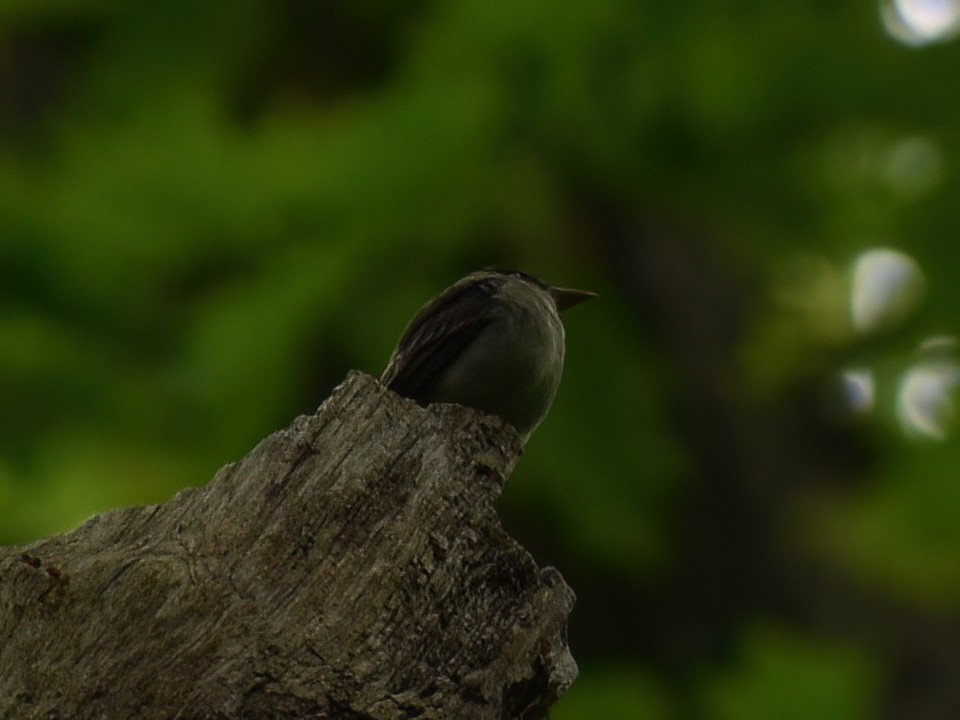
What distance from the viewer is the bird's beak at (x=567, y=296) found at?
203 inches

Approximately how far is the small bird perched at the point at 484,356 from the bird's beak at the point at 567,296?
1.68ft

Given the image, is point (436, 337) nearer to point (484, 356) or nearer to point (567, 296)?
point (484, 356)

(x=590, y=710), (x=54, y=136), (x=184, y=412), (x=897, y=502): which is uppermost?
(x=54, y=136)

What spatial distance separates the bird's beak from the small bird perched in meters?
0.51

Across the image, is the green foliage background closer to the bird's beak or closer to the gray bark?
the bird's beak

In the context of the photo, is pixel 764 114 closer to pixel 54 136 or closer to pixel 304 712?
pixel 54 136

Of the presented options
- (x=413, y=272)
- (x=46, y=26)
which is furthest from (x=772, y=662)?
(x=46, y=26)

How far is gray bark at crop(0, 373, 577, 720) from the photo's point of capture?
286cm

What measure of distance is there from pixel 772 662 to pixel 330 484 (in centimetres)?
396

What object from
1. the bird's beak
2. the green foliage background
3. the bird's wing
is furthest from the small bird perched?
the green foliage background

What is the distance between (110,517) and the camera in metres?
3.27

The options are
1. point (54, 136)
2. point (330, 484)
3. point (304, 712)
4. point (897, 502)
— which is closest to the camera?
point (304, 712)

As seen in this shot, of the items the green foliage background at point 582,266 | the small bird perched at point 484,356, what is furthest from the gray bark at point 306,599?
the green foliage background at point 582,266

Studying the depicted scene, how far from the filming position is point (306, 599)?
117 inches
